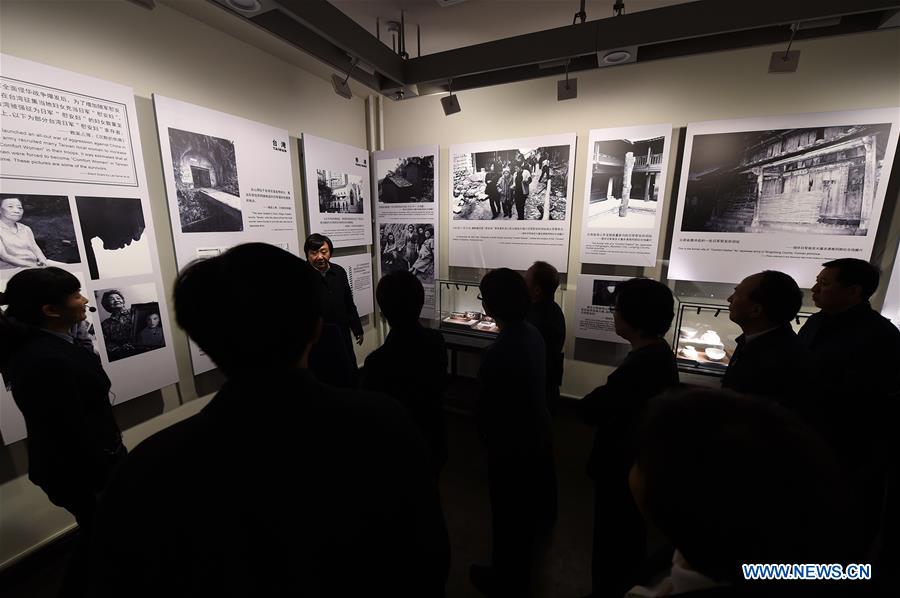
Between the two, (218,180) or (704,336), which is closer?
(218,180)

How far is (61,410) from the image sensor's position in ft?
4.46

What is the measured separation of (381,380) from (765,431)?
123 cm

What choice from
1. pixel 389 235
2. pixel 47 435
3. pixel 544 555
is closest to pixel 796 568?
pixel 544 555

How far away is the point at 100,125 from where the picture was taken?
203cm

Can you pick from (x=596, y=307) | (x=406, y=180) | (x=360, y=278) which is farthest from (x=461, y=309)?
(x=406, y=180)

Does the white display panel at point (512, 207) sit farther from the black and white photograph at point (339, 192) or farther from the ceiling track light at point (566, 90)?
the black and white photograph at point (339, 192)

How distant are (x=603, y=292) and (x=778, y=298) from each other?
71.7 inches

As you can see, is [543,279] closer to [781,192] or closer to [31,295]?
[781,192]

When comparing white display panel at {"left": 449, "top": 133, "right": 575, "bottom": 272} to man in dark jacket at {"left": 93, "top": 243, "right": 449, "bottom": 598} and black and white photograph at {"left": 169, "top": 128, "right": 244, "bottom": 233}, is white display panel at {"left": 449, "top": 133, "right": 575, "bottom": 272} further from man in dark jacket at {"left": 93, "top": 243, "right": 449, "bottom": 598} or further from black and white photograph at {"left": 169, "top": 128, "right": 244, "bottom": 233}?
man in dark jacket at {"left": 93, "top": 243, "right": 449, "bottom": 598}

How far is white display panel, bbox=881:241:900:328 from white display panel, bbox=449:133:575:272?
2.25 metres

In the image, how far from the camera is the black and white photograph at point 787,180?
2.48 m

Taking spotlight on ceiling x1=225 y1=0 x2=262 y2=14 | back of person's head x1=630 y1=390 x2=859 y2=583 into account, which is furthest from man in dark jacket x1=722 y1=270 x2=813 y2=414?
spotlight on ceiling x1=225 y1=0 x2=262 y2=14

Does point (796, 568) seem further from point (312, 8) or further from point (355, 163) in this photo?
point (355, 163)

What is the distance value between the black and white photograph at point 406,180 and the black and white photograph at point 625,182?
1675 mm
